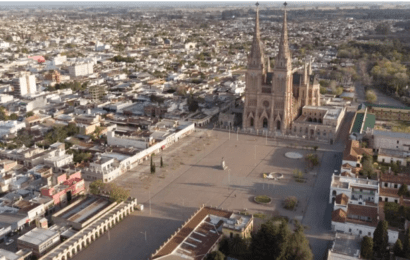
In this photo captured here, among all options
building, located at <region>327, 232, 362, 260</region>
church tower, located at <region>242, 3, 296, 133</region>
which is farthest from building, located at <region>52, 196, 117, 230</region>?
church tower, located at <region>242, 3, 296, 133</region>

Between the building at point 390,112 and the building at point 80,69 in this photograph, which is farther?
the building at point 80,69

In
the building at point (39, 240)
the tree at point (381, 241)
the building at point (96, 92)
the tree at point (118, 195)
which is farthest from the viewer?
the building at point (96, 92)

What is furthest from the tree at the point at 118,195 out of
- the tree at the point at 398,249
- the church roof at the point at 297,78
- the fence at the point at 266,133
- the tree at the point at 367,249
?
the church roof at the point at 297,78

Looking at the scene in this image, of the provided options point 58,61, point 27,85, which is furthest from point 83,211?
point 58,61

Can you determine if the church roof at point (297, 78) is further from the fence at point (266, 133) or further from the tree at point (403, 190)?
the tree at point (403, 190)

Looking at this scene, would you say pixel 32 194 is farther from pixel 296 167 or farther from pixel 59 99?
pixel 59 99

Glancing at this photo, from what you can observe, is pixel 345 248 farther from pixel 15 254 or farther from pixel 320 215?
pixel 15 254

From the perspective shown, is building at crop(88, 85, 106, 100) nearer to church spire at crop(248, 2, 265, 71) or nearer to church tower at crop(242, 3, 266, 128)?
church tower at crop(242, 3, 266, 128)
